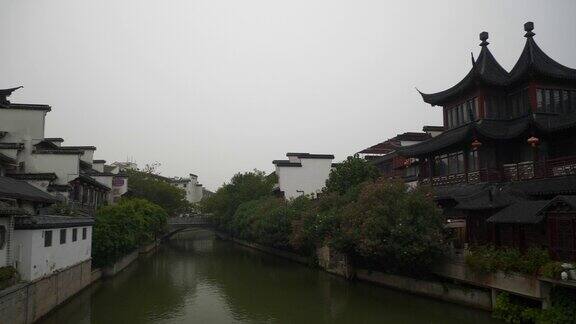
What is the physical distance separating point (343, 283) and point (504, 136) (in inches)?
497

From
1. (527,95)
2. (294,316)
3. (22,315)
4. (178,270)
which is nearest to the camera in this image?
(22,315)

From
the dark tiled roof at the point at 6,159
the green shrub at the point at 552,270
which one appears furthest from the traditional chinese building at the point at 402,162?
the dark tiled roof at the point at 6,159

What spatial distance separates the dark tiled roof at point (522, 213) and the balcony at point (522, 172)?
2683 millimetres

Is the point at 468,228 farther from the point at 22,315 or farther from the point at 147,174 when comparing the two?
the point at 147,174

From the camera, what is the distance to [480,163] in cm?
2316

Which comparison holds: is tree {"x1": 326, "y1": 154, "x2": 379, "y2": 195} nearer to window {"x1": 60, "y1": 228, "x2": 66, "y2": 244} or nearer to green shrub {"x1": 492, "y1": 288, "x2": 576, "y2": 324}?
green shrub {"x1": 492, "y1": 288, "x2": 576, "y2": 324}

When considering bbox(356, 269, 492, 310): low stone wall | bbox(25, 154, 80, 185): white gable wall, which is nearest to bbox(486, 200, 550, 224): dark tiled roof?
bbox(356, 269, 492, 310): low stone wall

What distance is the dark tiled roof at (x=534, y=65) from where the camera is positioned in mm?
22625

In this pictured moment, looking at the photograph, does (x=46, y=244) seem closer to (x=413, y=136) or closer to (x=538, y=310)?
(x=538, y=310)

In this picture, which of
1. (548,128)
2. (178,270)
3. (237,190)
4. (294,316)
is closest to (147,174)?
(237,190)

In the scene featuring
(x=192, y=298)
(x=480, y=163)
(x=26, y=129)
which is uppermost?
(x=26, y=129)

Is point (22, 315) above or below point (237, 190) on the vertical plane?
below

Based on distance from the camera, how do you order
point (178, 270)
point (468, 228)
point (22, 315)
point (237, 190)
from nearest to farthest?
point (22, 315)
point (468, 228)
point (178, 270)
point (237, 190)

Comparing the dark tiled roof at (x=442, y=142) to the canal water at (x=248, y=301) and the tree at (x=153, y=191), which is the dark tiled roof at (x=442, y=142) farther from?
the tree at (x=153, y=191)
